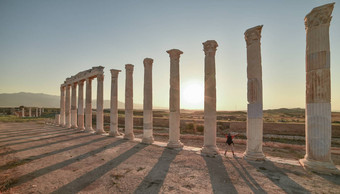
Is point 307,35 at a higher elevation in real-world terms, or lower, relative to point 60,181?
higher

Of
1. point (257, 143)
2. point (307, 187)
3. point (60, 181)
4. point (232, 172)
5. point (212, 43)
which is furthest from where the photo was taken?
point (212, 43)

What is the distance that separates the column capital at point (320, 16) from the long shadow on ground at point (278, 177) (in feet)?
27.1

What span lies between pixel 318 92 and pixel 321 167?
393cm

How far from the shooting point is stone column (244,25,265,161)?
11.4 meters

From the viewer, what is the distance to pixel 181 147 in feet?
48.3

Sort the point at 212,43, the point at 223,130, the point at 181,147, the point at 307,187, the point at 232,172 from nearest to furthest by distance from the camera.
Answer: the point at 307,187 < the point at 232,172 < the point at 212,43 < the point at 181,147 < the point at 223,130

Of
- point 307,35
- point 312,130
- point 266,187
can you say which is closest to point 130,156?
point 266,187

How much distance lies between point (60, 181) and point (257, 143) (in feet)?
36.4

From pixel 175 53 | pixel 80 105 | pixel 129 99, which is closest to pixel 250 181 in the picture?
pixel 175 53

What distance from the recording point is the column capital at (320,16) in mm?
9312

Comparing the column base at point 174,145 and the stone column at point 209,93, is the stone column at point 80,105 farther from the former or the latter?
the stone column at point 209,93

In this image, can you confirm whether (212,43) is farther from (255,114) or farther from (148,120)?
(148,120)

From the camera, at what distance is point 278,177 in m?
8.18

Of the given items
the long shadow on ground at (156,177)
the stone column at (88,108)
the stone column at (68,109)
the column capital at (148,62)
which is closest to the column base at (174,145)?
the long shadow on ground at (156,177)
